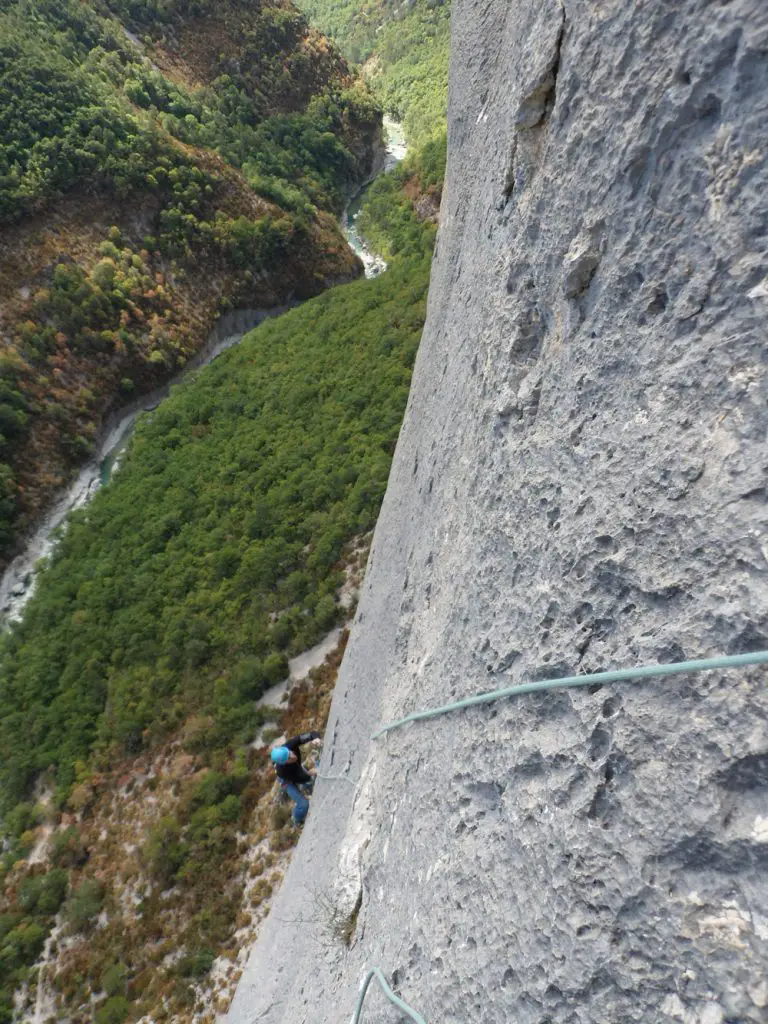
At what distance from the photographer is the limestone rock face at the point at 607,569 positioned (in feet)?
5.03

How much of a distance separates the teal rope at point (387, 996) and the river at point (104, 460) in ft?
82.8

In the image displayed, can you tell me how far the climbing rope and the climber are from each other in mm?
5153

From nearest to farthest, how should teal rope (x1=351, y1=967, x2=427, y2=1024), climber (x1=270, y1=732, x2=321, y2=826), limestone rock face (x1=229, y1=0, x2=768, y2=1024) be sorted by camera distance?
limestone rock face (x1=229, y1=0, x2=768, y2=1024) → teal rope (x1=351, y1=967, x2=427, y2=1024) → climber (x1=270, y1=732, x2=321, y2=826)

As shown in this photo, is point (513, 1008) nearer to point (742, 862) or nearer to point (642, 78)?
point (742, 862)

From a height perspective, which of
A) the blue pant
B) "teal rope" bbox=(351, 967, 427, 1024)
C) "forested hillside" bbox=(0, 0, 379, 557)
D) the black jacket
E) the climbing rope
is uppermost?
"forested hillside" bbox=(0, 0, 379, 557)

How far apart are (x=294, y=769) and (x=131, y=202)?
37924 mm

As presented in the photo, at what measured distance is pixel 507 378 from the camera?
300cm

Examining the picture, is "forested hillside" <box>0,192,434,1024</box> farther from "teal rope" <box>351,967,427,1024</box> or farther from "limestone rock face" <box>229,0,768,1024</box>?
"limestone rock face" <box>229,0,768,1024</box>

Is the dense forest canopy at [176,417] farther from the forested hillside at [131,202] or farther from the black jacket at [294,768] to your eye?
the black jacket at [294,768]

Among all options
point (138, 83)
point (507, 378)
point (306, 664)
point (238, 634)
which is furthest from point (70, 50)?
point (507, 378)

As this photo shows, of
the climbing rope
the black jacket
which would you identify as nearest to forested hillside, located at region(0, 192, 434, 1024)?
the black jacket

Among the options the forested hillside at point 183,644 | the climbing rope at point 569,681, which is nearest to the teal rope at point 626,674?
the climbing rope at point 569,681

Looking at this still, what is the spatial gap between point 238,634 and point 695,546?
15356 millimetres

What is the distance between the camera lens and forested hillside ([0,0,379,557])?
29.0 meters
